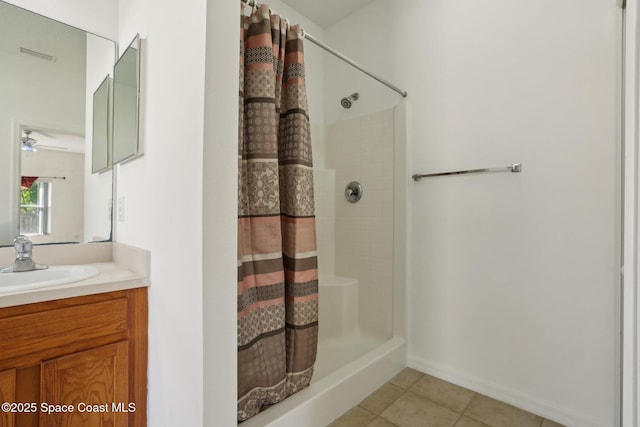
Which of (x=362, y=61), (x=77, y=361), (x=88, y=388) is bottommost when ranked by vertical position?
(x=88, y=388)

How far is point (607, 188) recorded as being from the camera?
1.23 meters

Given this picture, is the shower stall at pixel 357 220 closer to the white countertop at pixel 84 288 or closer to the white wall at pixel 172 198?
the white wall at pixel 172 198

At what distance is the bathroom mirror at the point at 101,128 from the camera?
58.9 inches

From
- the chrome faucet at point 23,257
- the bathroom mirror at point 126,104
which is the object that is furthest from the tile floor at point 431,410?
the bathroom mirror at point 126,104

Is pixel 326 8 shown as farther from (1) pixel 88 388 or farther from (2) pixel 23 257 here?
(1) pixel 88 388

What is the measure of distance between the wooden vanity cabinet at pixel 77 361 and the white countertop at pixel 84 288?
24 mm

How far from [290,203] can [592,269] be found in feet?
4.59

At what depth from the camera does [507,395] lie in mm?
1474

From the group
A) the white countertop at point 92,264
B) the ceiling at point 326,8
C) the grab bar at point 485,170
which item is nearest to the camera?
the white countertop at point 92,264

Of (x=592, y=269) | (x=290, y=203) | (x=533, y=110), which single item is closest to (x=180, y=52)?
(x=290, y=203)

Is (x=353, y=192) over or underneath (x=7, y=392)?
over

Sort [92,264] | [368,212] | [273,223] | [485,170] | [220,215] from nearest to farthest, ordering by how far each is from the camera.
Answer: [220,215]
[273,223]
[92,264]
[485,170]
[368,212]

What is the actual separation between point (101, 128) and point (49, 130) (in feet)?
0.69

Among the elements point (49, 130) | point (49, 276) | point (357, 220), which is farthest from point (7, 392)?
Answer: point (357, 220)
